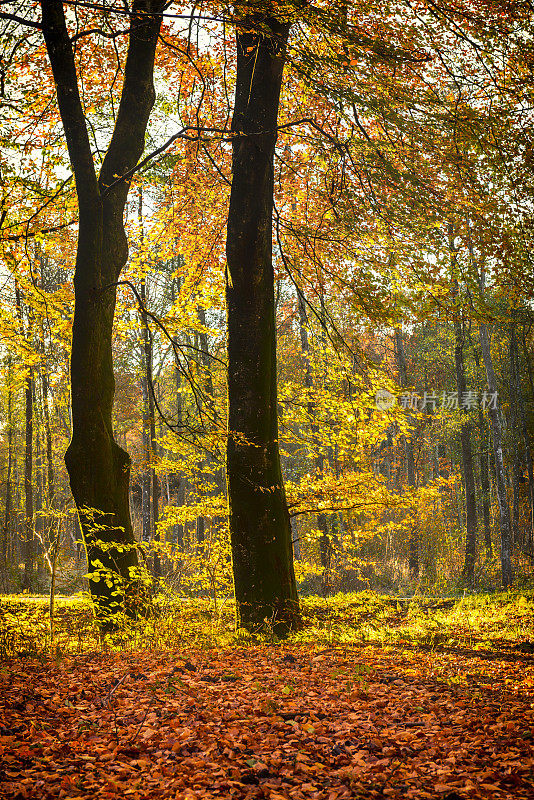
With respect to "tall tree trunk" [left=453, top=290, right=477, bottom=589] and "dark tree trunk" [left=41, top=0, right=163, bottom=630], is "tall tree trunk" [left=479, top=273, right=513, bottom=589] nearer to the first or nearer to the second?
"tall tree trunk" [left=453, top=290, right=477, bottom=589]

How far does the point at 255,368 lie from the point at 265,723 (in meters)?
4.12

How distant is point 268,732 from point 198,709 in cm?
61

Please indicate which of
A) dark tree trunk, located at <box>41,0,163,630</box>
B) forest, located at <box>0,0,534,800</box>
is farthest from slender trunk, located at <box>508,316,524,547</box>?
dark tree trunk, located at <box>41,0,163,630</box>

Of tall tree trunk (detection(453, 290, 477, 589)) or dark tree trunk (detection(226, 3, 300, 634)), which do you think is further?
tall tree trunk (detection(453, 290, 477, 589))

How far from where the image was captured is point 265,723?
3332 millimetres

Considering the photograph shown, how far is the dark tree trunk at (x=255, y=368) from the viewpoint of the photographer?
6.41 meters

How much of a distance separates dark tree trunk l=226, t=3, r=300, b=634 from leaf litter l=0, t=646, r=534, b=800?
4.96 feet

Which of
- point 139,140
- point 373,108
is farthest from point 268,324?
point 139,140

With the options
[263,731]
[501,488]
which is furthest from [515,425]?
[263,731]

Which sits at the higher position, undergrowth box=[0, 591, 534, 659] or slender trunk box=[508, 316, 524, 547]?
slender trunk box=[508, 316, 524, 547]

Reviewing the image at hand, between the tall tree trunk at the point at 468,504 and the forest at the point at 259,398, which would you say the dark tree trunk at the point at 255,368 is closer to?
the forest at the point at 259,398

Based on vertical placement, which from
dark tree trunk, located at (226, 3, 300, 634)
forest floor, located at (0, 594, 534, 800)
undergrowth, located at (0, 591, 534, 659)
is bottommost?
undergrowth, located at (0, 591, 534, 659)

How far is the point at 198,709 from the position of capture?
358 cm

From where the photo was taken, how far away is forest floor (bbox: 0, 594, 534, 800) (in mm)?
2574
